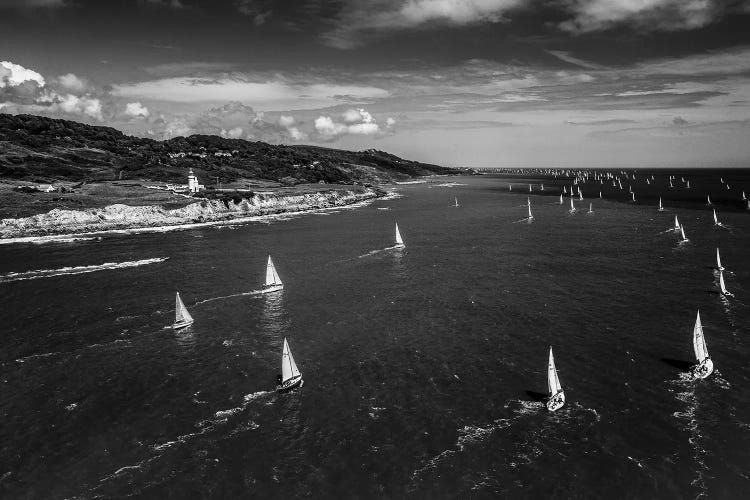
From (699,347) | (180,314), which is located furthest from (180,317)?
(699,347)

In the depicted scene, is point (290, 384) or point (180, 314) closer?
point (290, 384)

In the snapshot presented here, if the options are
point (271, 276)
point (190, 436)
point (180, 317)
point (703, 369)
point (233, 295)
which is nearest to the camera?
point (190, 436)

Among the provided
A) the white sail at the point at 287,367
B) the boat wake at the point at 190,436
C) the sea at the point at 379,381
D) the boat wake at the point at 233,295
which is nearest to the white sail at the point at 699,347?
the sea at the point at 379,381

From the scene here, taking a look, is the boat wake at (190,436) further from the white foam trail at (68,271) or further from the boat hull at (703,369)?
the white foam trail at (68,271)

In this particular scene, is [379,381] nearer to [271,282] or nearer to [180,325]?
[180,325]

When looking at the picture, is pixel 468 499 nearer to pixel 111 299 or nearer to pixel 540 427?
pixel 540 427

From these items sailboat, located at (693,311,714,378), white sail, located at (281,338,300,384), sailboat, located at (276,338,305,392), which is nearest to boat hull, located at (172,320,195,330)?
sailboat, located at (276,338,305,392)

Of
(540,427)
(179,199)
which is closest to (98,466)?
(540,427)
